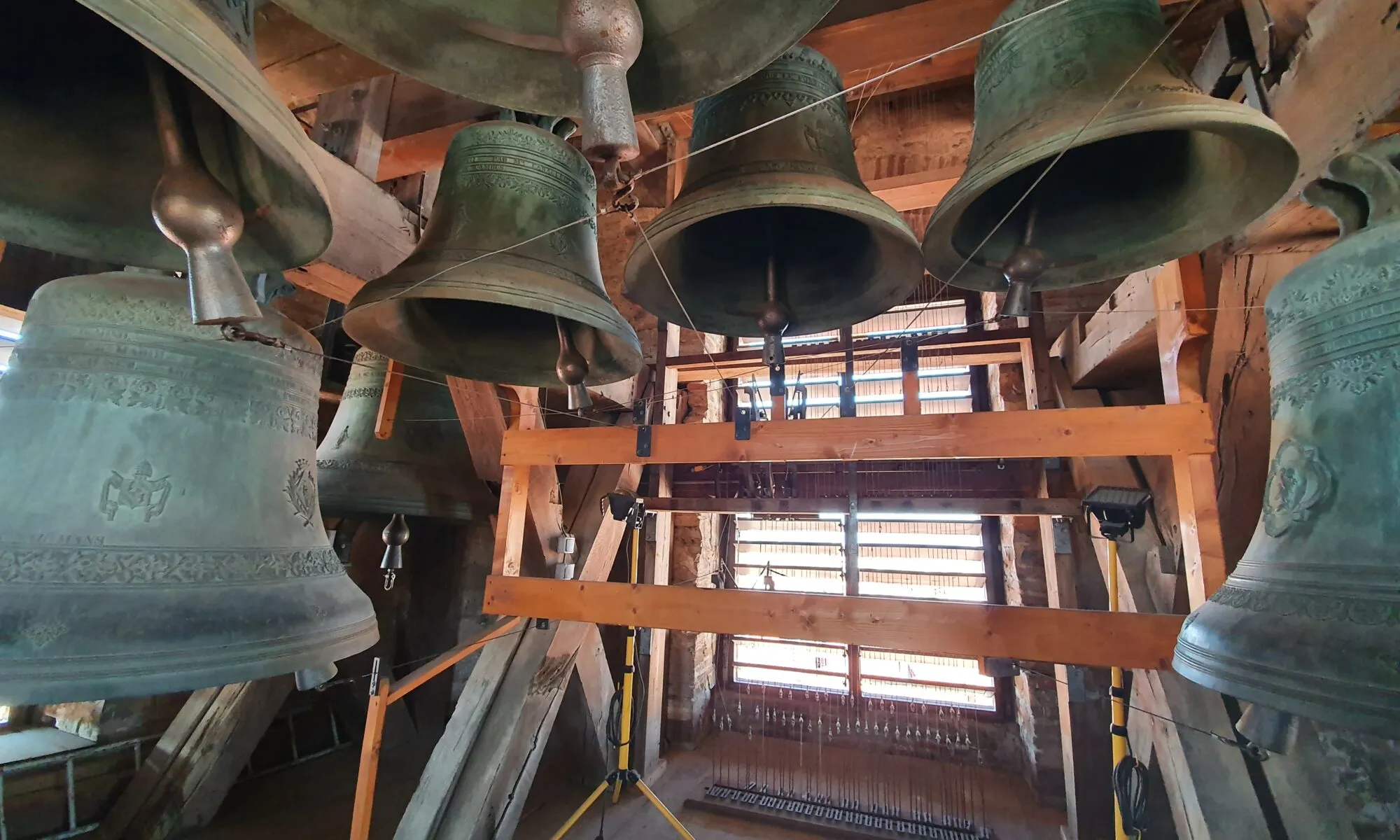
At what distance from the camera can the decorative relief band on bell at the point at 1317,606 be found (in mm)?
663

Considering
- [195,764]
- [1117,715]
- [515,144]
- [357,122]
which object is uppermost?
[357,122]

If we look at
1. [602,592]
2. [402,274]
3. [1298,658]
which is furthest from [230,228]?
[602,592]

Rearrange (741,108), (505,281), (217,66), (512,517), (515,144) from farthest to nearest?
(512,517)
(515,144)
(741,108)
(505,281)
(217,66)

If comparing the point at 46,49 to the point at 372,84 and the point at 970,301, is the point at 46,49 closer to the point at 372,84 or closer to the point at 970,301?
the point at 372,84

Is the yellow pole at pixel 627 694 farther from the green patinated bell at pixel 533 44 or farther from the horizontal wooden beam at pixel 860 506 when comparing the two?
the green patinated bell at pixel 533 44

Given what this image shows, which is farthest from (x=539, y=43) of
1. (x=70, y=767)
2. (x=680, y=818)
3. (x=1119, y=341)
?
(x=70, y=767)

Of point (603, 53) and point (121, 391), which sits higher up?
point (603, 53)

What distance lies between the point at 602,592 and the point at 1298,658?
1.58 m

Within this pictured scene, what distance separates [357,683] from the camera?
423cm

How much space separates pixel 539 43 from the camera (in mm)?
810

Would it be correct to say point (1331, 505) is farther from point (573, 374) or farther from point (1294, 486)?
point (573, 374)

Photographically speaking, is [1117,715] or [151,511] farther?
[1117,715]

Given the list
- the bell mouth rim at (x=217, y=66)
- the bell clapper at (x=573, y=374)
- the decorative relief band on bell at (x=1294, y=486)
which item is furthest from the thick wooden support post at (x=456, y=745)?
the decorative relief band on bell at (x=1294, y=486)

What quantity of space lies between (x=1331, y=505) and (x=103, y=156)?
1858 millimetres
